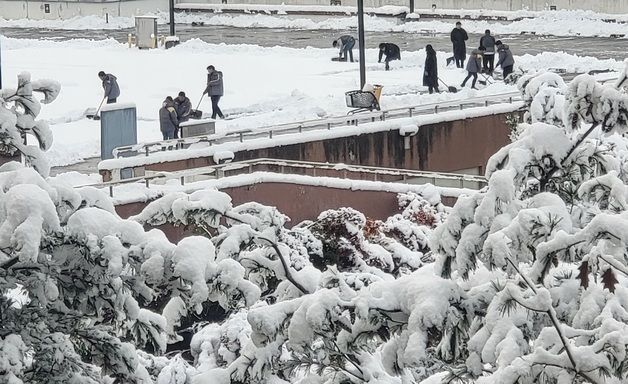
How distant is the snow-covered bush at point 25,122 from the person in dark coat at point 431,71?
963 inches

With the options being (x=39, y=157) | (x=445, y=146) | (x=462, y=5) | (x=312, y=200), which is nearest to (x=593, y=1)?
(x=462, y=5)

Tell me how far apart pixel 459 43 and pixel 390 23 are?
50.9 feet

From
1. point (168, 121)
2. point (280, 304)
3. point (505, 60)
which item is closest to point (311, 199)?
point (168, 121)

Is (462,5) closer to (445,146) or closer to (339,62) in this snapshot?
(339,62)

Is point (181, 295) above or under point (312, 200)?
above

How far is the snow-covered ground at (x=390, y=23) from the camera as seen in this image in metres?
47.6

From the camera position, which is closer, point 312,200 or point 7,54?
point 312,200

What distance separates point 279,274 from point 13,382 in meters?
1.38

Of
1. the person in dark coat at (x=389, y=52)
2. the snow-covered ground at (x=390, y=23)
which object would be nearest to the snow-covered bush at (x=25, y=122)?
the person in dark coat at (x=389, y=52)

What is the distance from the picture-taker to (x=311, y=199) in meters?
20.9

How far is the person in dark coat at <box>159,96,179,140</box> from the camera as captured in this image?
2484 centimetres

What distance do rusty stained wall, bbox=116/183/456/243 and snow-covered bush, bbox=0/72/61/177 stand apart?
12903mm

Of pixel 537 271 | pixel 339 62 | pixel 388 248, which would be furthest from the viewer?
pixel 339 62

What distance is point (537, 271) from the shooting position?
574 cm
